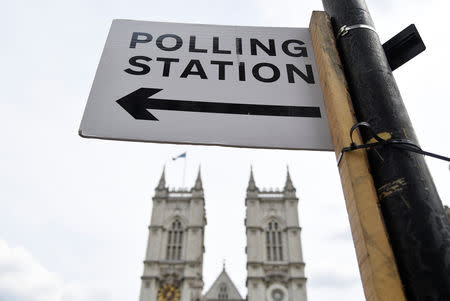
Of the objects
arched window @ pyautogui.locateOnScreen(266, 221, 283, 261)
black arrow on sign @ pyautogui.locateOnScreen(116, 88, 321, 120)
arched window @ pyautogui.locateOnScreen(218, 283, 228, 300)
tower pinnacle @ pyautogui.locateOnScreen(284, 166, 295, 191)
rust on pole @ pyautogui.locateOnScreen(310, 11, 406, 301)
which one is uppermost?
tower pinnacle @ pyautogui.locateOnScreen(284, 166, 295, 191)

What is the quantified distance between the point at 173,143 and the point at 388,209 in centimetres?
87

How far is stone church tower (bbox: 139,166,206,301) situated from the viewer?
31500mm

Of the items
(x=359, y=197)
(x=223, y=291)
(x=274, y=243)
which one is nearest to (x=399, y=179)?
(x=359, y=197)

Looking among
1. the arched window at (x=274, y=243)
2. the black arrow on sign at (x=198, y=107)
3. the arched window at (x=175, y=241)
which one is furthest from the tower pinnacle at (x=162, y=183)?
the black arrow on sign at (x=198, y=107)

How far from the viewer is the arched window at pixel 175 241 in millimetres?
33906

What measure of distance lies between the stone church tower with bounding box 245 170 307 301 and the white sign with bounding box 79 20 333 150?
3322 cm

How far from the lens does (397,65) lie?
1.36 m

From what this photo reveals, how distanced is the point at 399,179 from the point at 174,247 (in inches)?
1407

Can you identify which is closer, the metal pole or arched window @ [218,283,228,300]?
the metal pole

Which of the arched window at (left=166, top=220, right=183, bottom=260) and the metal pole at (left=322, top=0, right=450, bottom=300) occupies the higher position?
the arched window at (left=166, top=220, right=183, bottom=260)

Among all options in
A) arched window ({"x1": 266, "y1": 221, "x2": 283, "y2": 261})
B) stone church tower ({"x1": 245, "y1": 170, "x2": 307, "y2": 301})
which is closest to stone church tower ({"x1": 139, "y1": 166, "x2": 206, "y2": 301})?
stone church tower ({"x1": 245, "y1": 170, "x2": 307, "y2": 301})

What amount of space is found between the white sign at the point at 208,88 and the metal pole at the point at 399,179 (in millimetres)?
267

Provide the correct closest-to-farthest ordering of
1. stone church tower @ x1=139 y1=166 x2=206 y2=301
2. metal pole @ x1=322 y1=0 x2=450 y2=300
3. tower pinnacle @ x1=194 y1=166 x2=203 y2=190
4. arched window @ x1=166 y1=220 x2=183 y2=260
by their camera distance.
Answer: metal pole @ x1=322 y1=0 x2=450 y2=300, stone church tower @ x1=139 y1=166 x2=206 y2=301, arched window @ x1=166 y1=220 x2=183 y2=260, tower pinnacle @ x1=194 y1=166 x2=203 y2=190

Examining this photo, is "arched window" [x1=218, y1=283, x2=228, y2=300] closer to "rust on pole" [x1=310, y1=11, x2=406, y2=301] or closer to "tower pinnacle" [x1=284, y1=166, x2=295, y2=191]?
"tower pinnacle" [x1=284, y1=166, x2=295, y2=191]
